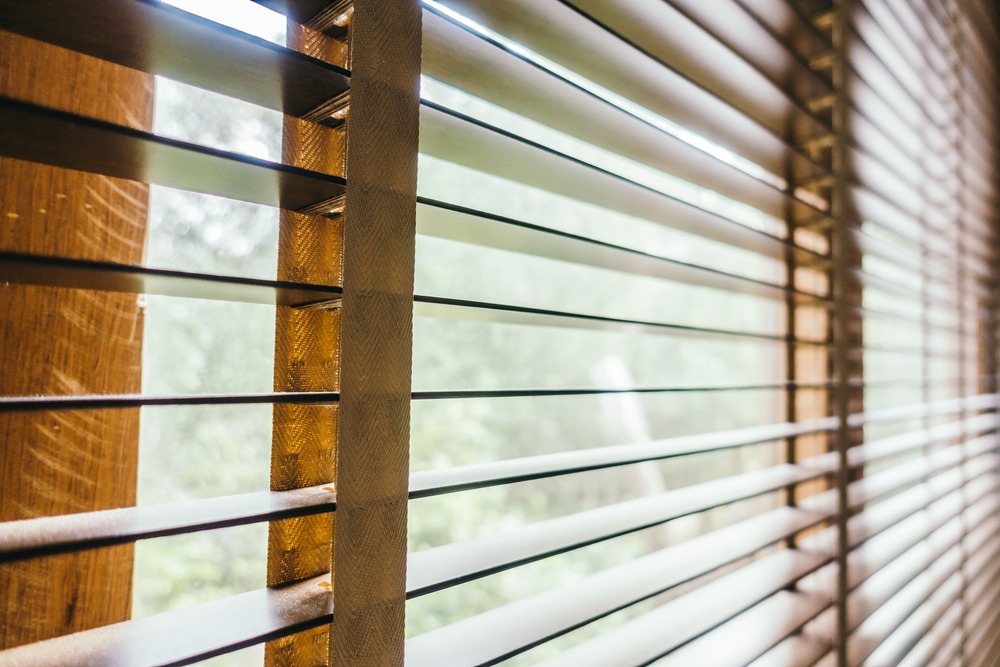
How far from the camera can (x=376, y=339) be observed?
1.55ft

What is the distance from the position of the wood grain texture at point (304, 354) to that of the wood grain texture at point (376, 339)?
36 millimetres

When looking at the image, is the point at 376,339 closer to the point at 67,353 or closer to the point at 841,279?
the point at 67,353

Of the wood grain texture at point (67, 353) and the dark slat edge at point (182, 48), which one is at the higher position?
the dark slat edge at point (182, 48)

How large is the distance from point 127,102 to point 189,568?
1.62ft

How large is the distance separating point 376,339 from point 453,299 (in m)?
0.08

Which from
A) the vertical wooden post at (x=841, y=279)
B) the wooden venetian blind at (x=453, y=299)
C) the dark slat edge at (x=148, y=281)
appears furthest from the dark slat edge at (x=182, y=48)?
the vertical wooden post at (x=841, y=279)

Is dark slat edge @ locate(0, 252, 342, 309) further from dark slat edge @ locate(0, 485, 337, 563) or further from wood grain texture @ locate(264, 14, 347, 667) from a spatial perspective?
dark slat edge @ locate(0, 485, 337, 563)

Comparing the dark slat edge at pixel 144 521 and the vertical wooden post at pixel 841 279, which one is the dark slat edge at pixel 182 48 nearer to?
the dark slat edge at pixel 144 521

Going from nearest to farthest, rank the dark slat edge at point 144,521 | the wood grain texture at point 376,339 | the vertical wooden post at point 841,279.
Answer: the dark slat edge at point 144,521 < the wood grain texture at point 376,339 < the vertical wooden post at point 841,279

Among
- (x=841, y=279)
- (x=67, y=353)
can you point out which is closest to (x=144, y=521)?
(x=67, y=353)

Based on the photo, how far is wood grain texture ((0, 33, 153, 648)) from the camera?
1.53ft

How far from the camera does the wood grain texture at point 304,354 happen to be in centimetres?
49

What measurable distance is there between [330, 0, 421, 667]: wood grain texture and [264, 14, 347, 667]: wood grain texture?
0.12ft

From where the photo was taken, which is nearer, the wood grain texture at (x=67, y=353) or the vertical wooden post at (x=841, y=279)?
the wood grain texture at (x=67, y=353)
